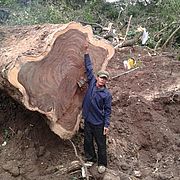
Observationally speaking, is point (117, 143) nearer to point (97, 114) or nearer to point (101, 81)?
point (97, 114)

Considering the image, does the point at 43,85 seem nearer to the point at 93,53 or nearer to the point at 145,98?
the point at 93,53

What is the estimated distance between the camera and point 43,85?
5.14 metres

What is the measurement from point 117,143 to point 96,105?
Answer: 1.01 meters

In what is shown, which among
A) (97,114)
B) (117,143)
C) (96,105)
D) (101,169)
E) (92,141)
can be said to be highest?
(96,105)

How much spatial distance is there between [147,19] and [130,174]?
9103 mm

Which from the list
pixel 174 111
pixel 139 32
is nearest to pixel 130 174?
pixel 174 111

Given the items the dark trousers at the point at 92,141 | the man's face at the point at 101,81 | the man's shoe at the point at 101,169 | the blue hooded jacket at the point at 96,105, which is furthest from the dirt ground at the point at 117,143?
the man's face at the point at 101,81

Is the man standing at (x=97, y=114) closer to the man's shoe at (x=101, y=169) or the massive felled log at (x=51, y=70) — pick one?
the man's shoe at (x=101, y=169)

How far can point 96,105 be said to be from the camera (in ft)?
16.8

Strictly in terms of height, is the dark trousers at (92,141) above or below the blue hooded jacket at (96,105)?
below

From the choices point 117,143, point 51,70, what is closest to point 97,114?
point 51,70

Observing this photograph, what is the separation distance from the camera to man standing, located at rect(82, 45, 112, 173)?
5.11 meters

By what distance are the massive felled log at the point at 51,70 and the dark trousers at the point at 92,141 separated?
0.26 meters

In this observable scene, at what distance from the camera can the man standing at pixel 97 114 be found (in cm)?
511
